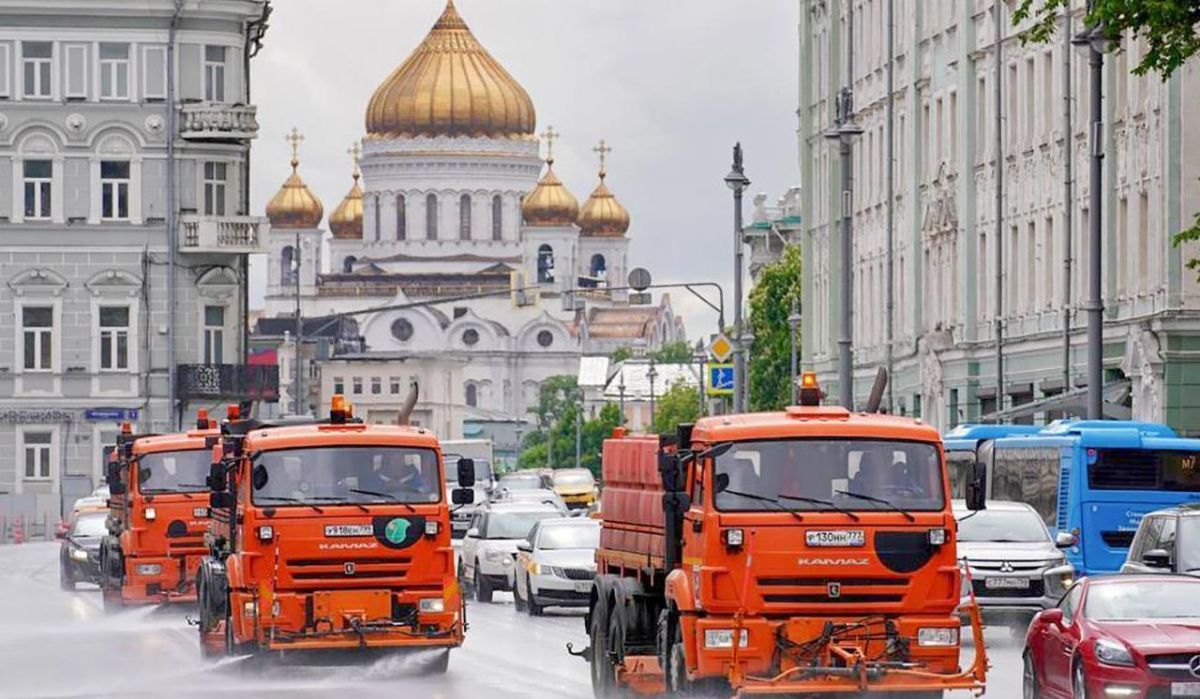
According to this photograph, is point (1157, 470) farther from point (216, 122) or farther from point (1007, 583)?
point (216, 122)

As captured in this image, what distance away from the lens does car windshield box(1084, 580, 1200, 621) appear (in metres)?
20.9

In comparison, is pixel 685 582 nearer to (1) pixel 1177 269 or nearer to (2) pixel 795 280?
(1) pixel 1177 269

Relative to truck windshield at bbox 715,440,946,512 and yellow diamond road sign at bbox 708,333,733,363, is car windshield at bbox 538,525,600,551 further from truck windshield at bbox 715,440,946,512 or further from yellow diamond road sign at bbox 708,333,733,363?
yellow diamond road sign at bbox 708,333,733,363

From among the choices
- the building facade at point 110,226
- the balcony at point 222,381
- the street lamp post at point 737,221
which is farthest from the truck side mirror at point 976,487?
the building facade at point 110,226

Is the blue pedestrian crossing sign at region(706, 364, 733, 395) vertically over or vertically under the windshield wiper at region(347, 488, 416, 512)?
over

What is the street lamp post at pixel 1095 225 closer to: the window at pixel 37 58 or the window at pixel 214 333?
the window at pixel 214 333

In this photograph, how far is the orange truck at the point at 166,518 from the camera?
3906 cm

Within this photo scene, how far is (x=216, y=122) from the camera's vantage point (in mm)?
88250

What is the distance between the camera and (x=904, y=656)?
21.0 meters

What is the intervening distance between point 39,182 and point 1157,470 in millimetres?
57307

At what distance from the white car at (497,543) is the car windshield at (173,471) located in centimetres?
725

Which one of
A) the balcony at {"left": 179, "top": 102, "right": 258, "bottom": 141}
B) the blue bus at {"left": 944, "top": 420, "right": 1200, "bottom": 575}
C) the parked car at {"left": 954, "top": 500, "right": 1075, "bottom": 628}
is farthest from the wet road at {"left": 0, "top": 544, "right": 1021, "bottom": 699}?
the balcony at {"left": 179, "top": 102, "right": 258, "bottom": 141}

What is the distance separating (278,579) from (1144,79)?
92.7ft

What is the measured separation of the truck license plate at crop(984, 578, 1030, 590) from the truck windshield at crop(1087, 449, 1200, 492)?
4726 millimetres
